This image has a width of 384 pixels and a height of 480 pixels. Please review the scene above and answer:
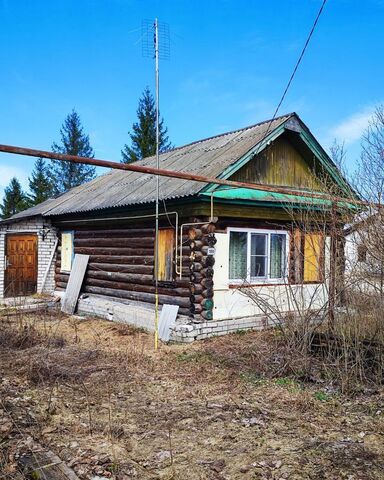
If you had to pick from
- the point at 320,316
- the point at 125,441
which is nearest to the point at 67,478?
the point at 125,441

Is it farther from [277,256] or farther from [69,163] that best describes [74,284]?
[69,163]

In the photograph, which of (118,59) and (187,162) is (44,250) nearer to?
(187,162)

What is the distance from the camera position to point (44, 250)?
15.5 m

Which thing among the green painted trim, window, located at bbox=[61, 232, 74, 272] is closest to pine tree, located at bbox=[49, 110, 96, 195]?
window, located at bbox=[61, 232, 74, 272]

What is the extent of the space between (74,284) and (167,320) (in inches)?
199

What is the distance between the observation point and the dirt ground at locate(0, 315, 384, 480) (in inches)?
160

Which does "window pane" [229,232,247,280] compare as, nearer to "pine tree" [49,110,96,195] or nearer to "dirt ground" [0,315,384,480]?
"dirt ground" [0,315,384,480]

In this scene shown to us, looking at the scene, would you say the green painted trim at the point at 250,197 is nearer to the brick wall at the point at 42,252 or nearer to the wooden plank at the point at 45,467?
the wooden plank at the point at 45,467

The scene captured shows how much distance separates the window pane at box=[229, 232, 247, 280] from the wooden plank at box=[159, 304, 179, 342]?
162 cm

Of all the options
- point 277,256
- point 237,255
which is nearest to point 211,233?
point 237,255

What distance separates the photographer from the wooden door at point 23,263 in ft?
51.6

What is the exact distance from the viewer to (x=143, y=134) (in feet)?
135

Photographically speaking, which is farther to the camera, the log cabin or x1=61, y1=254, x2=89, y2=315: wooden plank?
x1=61, y1=254, x2=89, y2=315: wooden plank

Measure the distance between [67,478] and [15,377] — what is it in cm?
320
